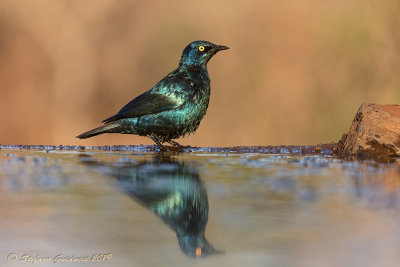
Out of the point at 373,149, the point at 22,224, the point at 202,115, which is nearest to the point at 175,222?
the point at 22,224

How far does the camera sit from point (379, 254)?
1.50m

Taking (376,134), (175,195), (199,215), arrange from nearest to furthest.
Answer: (199,215)
(175,195)
(376,134)

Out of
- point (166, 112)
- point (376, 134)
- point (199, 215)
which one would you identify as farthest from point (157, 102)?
point (199, 215)

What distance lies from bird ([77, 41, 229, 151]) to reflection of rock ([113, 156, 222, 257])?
153cm

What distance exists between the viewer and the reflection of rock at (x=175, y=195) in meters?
1.70

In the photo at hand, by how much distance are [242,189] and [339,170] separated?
98 centimetres

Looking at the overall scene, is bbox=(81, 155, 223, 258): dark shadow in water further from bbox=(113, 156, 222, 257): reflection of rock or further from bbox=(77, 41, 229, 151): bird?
bbox=(77, 41, 229, 151): bird

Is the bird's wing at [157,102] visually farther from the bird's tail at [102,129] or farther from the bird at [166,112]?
the bird's tail at [102,129]

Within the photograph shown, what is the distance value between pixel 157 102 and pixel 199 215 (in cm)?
346

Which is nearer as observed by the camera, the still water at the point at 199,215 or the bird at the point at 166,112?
the still water at the point at 199,215

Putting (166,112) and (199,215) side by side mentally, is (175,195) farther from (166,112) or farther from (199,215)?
(166,112)

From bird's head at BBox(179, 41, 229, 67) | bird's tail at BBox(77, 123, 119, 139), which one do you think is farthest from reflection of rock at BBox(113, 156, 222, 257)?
bird's head at BBox(179, 41, 229, 67)

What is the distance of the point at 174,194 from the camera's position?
2.49 metres

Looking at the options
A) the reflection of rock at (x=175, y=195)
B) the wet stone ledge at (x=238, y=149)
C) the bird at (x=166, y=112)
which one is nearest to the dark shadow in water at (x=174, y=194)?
the reflection of rock at (x=175, y=195)
